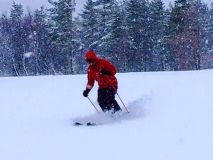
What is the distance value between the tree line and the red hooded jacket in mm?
36680

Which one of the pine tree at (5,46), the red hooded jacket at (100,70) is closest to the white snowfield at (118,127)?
the red hooded jacket at (100,70)

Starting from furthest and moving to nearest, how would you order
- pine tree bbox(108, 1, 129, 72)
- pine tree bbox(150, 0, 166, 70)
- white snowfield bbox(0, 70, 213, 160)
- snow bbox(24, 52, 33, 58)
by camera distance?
snow bbox(24, 52, 33, 58) → pine tree bbox(150, 0, 166, 70) → pine tree bbox(108, 1, 129, 72) → white snowfield bbox(0, 70, 213, 160)

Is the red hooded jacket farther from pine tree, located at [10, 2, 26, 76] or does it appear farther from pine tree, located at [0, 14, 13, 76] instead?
pine tree, located at [0, 14, 13, 76]

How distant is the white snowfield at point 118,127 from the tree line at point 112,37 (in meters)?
33.6

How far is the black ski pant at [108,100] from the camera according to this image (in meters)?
10.2

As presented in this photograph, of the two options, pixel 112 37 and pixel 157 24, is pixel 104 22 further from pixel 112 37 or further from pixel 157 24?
pixel 157 24

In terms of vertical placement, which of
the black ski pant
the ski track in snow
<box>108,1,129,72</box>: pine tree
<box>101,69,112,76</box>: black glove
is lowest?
<box>108,1,129,72</box>: pine tree

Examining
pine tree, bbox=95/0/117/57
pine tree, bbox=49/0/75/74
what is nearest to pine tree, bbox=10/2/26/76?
pine tree, bbox=49/0/75/74

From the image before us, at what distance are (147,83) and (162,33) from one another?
4260 centimetres

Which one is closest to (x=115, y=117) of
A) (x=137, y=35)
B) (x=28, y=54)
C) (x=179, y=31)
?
(x=179, y=31)

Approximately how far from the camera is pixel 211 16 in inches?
→ 2864

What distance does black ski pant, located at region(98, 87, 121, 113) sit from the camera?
33.5 ft

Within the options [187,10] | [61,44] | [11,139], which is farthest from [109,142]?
[61,44]

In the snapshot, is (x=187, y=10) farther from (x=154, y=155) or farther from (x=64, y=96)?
(x=154, y=155)
